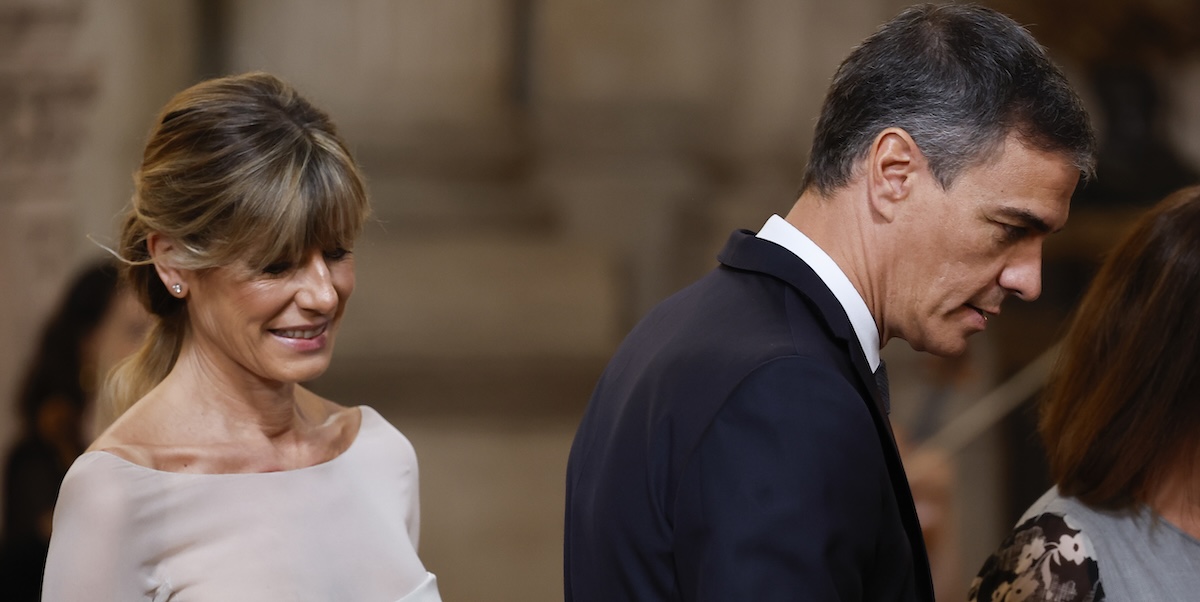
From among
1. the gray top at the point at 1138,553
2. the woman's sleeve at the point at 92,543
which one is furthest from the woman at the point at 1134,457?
the woman's sleeve at the point at 92,543

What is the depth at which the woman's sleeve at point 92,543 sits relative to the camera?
1852 mm

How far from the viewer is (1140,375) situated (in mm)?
2043

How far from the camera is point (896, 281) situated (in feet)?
5.44

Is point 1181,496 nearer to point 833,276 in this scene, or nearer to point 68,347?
point 833,276

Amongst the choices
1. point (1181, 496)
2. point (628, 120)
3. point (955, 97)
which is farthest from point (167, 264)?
point (628, 120)

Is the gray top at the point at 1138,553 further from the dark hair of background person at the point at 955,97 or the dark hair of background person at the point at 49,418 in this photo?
the dark hair of background person at the point at 49,418

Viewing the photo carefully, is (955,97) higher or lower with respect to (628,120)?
higher

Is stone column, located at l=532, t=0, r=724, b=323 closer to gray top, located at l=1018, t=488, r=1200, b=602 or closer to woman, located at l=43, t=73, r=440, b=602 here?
woman, located at l=43, t=73, r=440, b=602

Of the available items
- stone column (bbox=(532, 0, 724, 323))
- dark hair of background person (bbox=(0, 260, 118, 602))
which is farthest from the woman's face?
stone column (bbox=(532, 0, 724, 323))

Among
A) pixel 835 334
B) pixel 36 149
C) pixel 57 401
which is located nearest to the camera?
pixel 835 334

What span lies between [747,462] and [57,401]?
392 cm

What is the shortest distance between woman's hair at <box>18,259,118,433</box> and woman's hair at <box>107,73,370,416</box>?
8.54 ft

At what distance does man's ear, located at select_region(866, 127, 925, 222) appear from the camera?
1.61 metres

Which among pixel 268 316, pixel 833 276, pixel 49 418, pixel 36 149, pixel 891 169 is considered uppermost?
pixel 891 169
